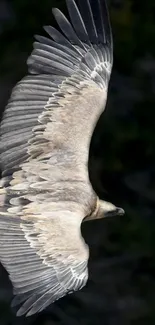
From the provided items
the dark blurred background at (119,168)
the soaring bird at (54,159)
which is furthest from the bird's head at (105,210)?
the dark blurred background at (119,168)

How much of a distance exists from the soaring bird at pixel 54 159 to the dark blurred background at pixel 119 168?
2418 millimetres

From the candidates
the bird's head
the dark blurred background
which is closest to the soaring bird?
the bird's head

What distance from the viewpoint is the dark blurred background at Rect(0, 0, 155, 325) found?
12.9 m

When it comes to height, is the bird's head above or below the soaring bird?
below

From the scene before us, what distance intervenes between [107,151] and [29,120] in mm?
3369

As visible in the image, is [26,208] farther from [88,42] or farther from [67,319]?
[67,319]

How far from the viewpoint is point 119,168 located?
13.4 m

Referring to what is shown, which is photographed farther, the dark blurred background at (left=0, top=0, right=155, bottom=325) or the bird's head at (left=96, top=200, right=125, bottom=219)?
the dark blurred background at (left=0, top=0, right=155, bottom=325)

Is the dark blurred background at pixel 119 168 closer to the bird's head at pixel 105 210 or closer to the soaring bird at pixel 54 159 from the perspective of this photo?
the bird's head at pixel 105 210

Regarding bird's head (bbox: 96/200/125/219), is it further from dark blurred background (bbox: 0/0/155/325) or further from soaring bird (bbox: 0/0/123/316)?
dark blurred background (bbox: 0/0/155/325)

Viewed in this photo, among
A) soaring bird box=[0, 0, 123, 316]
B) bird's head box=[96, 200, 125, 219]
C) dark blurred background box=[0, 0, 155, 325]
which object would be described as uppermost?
soaring bird box=[0, 0, 123, 316]

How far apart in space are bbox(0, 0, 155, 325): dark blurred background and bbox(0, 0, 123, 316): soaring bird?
2.42 metres

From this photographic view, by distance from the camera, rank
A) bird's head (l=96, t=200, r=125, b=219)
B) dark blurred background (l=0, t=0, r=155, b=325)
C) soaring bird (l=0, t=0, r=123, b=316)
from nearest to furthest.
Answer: soaring bird (l=0, t=0, r=123, b=316), bird's head (l=96, t=200, r=125, b=219), dark blurred background (l=0, t=0, r=155, b=325)

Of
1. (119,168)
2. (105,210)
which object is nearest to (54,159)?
(105,210)
